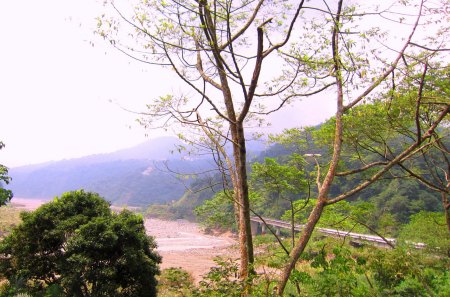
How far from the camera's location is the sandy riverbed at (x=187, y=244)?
17.8 m

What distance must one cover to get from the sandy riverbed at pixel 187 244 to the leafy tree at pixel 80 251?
8.72 m

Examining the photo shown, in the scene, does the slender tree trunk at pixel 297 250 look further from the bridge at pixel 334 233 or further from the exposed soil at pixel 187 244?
the exposed soil at pixel 187 244

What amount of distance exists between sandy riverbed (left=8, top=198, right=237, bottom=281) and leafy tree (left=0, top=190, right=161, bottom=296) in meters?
8.72

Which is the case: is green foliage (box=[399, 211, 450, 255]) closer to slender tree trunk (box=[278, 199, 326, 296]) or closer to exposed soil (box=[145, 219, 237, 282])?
slender tree trunk (box=[278, 199, 326, 296])

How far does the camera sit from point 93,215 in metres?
5.70

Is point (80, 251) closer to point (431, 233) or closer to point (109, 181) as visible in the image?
point (431, 233)

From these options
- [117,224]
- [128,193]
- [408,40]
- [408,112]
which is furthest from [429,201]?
[128,193]

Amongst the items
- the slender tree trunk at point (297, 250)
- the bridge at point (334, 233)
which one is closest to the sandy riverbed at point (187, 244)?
the bridge at point (334, 233)

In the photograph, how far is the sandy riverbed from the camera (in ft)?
58.3

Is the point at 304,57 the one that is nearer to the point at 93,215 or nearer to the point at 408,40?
the point at 408,40

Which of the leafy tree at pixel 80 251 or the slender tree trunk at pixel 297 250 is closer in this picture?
the slender tree trunk at pixel 297 250

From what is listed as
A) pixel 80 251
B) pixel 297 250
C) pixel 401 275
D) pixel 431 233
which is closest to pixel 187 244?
pixel 431 233

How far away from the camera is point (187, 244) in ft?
87.5

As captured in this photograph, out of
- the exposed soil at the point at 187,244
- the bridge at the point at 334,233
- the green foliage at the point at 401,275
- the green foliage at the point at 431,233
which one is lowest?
the exposed soil at the point at 187,244
